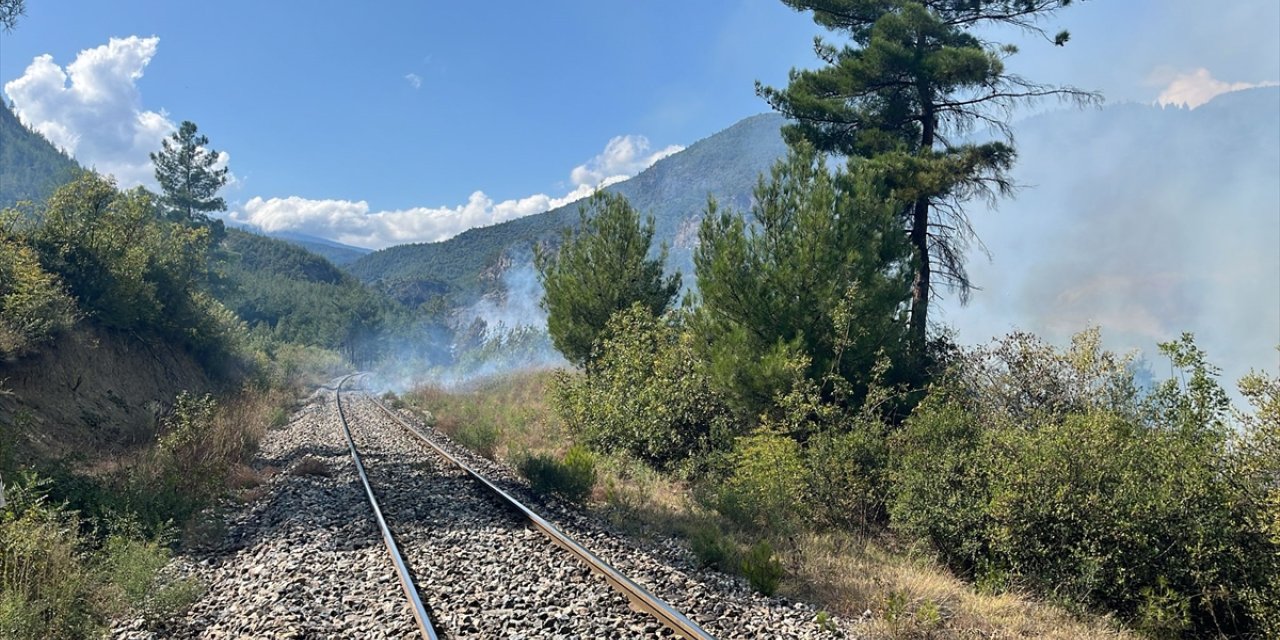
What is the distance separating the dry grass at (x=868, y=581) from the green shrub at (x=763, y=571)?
0.22 m

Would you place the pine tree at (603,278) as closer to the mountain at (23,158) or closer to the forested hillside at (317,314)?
the forested hillside at (317,314)

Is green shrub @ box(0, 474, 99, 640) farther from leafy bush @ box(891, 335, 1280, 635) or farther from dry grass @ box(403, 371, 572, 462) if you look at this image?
leafy bush @ box(891, 335, 1280, 635)

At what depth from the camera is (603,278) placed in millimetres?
19547

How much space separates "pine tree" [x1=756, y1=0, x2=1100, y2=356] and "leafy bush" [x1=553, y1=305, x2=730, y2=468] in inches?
181

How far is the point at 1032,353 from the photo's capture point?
11094 mm

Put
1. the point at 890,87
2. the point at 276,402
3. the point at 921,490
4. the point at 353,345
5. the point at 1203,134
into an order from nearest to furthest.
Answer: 1. the point at 921,490
2. the point at 890,87
3. the point at 276,402
4. the point at 353,345
5. the point at 1203,134

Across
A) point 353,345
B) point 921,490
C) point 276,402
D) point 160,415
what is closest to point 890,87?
point 921,490

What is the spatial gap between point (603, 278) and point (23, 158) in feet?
719

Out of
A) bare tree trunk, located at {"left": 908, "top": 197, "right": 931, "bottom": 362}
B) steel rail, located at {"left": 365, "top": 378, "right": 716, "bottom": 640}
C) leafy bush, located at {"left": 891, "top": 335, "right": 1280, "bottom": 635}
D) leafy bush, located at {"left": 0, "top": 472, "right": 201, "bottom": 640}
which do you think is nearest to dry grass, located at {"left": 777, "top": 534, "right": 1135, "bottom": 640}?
leafy bush, located at {"left": 891, "top": 335, "right": 1280, "bottom": 635}

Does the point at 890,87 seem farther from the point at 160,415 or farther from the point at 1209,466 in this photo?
the point at 160,415

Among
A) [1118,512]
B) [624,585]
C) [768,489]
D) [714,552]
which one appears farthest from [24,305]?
[1118,512]

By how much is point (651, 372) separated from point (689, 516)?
5703 mm

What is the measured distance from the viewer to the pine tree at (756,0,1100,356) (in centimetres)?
1355

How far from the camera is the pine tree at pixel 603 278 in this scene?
19.5 meters
